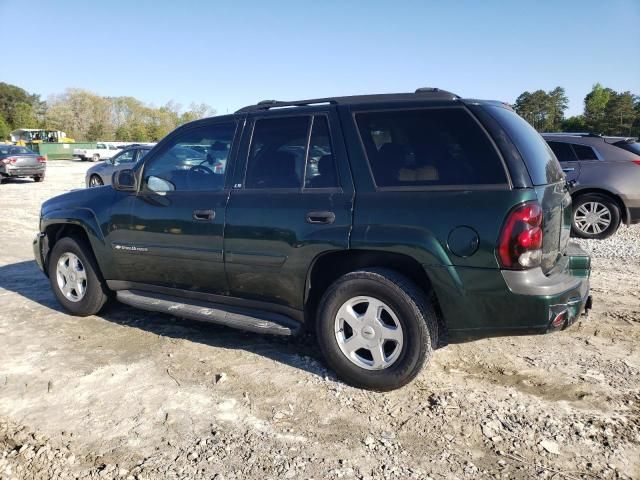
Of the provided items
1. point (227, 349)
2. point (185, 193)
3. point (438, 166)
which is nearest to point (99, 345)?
point (227, 349)

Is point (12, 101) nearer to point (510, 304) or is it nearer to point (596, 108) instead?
point (596, 108)

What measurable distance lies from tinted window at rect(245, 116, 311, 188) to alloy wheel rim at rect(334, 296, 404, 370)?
98 centimetres

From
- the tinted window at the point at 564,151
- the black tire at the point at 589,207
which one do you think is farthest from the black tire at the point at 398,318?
the tinted window at the point at 564,151

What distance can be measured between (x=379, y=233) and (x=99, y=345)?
103 inches

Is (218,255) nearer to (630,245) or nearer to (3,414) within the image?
(3,414)

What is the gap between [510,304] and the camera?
122 inches

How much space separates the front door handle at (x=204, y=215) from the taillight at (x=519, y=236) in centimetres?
214

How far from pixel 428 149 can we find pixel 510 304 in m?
1.09

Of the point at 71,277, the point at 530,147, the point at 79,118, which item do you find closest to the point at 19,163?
the point at 71,277

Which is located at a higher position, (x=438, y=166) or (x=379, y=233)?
(x=438, y=166)

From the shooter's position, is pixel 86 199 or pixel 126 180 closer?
pixel 126 180

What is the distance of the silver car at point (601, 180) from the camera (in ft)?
27.3

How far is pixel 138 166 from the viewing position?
4.56 metres

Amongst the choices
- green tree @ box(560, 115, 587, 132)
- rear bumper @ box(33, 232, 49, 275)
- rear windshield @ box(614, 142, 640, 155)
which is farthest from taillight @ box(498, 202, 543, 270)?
green tree @ box(560, 115, 587, 132)
